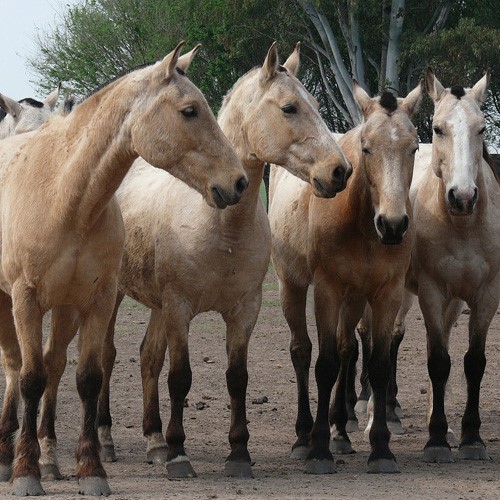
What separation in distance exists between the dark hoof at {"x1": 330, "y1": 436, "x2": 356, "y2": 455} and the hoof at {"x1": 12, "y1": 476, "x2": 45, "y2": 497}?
257cm

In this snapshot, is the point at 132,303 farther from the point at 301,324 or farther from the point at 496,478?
the point at 496,478

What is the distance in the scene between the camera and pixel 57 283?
21.7 feet

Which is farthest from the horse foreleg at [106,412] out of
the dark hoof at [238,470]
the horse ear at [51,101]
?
the horse ear at [51,101]

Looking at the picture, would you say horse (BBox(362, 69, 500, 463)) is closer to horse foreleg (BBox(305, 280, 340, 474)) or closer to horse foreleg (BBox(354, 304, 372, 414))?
horse foreleg (BBox(305, 280, 340, 474))

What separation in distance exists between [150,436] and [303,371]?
1.28 m

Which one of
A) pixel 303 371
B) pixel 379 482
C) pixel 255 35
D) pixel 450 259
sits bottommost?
pixel 379 482

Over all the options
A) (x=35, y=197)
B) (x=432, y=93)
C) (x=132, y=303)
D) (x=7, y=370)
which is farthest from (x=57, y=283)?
(x=132, y=303)

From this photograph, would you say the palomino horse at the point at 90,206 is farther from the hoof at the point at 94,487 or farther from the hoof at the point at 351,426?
the hoof at the point at 351,426

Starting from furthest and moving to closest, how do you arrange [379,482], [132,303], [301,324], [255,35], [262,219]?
[255,35]
[132,303]
[301,324]
[262,219]
[379,482]

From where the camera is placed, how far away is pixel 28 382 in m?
6.68

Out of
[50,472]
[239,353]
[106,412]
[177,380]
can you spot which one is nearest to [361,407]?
[106,412]

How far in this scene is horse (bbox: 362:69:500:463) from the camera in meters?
8.03

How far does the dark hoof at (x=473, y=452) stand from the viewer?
26.3ft

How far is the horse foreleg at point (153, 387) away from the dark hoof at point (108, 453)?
0.24 meters
